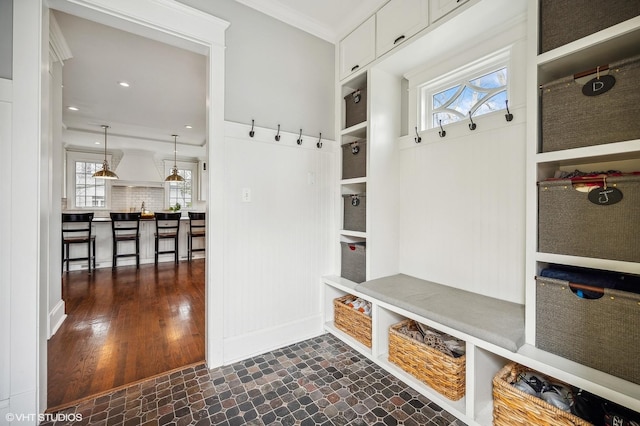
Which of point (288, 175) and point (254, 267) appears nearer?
point (254, 267)

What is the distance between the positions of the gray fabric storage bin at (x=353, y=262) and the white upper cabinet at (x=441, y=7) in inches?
64.7

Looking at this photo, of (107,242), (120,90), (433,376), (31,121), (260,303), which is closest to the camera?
(31,121)

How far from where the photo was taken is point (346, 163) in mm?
2502

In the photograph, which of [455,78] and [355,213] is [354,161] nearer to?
[355,213]

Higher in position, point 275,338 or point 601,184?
point 601,184

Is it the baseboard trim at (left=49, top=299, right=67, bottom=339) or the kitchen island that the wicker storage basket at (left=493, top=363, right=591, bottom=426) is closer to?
the baseboard trim at (left=49, top=299, right=67, bottom=339)

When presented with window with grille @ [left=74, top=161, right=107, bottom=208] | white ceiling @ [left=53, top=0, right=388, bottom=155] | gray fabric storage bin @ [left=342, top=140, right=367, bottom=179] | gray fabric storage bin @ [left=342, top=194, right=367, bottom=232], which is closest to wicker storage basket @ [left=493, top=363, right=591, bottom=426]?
gray fabric storage bin @ [left=342, top=194, right=367, bottom=232]

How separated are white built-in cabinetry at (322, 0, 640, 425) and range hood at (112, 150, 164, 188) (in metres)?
6.08

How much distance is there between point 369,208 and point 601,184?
1.31m

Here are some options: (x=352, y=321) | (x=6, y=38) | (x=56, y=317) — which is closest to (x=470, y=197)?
(x=352, y=321)

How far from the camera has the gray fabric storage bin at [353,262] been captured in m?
2.30

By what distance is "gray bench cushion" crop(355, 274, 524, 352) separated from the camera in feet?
4.42

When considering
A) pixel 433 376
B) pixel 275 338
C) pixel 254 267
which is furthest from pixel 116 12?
pixel 433 376

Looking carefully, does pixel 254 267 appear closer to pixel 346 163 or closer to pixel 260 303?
pixel 260 303
